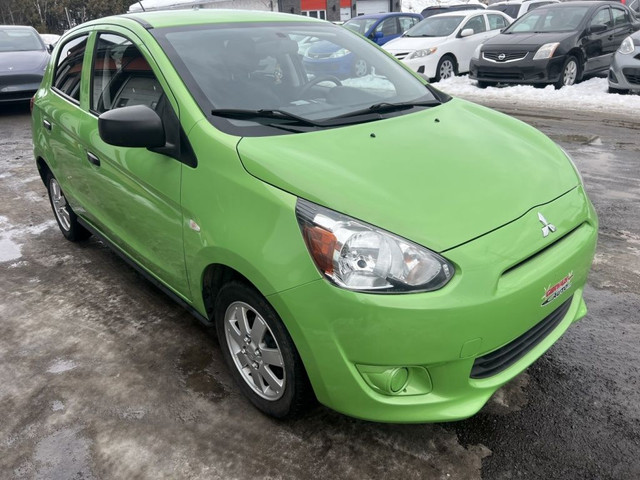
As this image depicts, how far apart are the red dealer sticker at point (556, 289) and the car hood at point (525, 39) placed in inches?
373

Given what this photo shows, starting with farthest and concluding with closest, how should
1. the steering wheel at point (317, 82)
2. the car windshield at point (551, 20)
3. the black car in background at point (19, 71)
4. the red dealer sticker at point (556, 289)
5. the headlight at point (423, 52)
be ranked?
the headlight at point (423, 52)
the car windshield at point (551, 20)
the black car in background at point (19, 71)
the steering wheel at point (317, 82)
the red dealer sticker at point (556, 289)

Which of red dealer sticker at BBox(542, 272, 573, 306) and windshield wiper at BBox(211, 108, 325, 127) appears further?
windshield wiper at BBox(211, 108, 325, 127)

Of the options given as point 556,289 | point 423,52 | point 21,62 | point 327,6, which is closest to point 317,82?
point 556,289

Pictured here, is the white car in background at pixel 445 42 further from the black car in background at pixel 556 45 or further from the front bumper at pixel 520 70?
the front bumper at pixel 520 70

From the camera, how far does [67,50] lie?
4.13m

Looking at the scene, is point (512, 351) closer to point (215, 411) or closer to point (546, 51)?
point (215, 411)

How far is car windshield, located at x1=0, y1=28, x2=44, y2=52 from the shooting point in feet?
36.7

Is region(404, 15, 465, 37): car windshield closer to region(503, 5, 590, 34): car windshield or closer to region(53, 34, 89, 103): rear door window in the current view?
region(503, 5, 590, 34): car windshield

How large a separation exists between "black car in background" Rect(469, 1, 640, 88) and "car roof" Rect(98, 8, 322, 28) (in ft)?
27.1

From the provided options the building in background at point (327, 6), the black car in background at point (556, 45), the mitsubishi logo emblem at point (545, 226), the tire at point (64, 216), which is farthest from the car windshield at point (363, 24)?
the building in background at point (327, 6)

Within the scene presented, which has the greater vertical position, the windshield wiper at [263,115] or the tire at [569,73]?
the windshield wiper at [263,115]

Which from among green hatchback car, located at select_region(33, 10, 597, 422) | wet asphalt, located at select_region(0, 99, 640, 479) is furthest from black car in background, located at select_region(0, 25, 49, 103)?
green hatchback car, located at select_region(33, 10, 597, 422)

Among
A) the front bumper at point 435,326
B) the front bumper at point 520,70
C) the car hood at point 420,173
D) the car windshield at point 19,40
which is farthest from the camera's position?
the car windshield at point 19,40

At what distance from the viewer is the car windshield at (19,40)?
1120 cm
